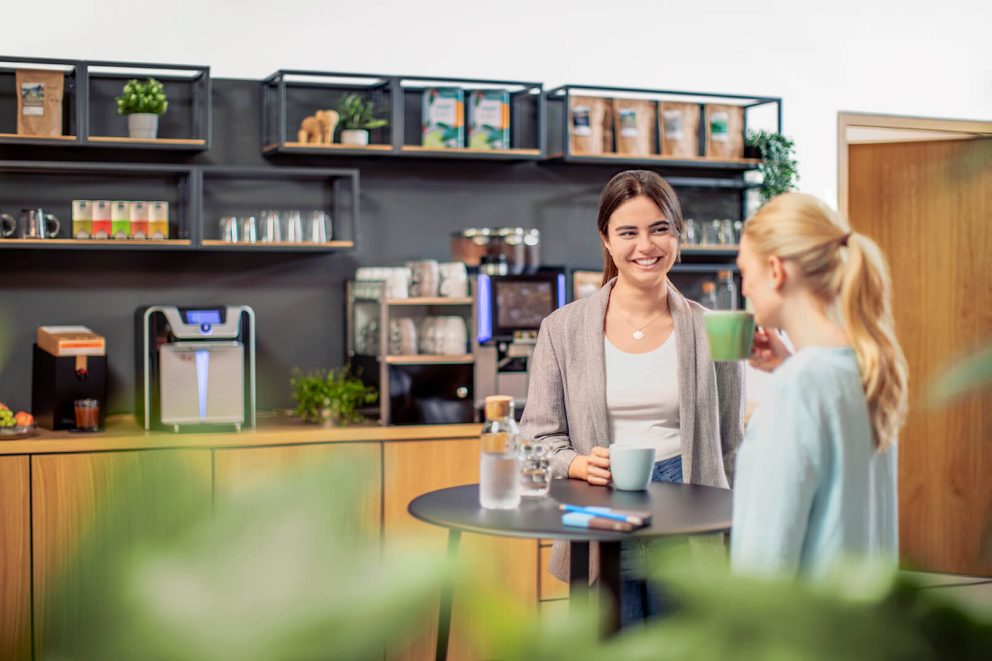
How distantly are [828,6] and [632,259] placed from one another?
328cm

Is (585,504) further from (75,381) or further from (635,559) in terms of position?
(75,381)

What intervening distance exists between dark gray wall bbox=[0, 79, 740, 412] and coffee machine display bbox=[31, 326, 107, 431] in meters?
0.33

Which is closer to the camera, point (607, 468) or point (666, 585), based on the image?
point (666, 585)

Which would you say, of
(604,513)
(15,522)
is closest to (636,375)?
(604,513)

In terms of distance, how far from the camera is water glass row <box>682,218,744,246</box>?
4.91 metres

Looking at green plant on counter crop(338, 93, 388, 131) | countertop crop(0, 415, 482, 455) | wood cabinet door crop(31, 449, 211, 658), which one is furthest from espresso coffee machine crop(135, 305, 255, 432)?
wood cabinet door crop(31, 449, 211, 658)

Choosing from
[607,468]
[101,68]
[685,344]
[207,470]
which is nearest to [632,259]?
[685,344]

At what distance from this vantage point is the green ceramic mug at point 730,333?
6.47ft

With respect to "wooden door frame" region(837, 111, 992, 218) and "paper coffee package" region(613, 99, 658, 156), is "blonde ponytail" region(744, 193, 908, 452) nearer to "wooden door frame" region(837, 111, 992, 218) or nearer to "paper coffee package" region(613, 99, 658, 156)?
"paper coffee package" region(613, 99, 658, 156)

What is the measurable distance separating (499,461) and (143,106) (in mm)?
2623

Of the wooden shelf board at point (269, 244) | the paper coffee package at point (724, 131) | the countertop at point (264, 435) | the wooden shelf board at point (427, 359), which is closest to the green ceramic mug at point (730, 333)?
the countertop at point (264, 435)

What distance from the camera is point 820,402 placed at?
154 cm

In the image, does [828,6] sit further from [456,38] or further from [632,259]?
[632,259]

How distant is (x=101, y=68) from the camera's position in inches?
173
